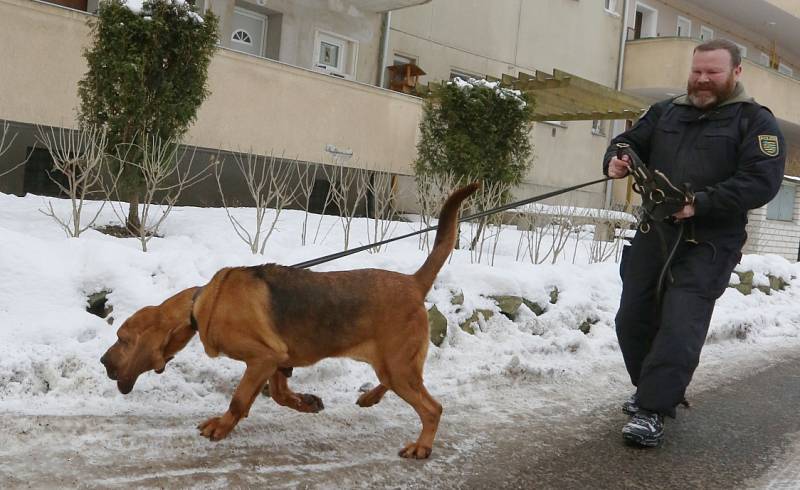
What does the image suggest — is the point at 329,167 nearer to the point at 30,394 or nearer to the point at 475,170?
the point at 475,170

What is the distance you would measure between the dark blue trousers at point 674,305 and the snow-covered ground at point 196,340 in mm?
939

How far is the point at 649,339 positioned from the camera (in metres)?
4.89

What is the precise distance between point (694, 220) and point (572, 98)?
1259cm

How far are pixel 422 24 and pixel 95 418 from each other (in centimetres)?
1514

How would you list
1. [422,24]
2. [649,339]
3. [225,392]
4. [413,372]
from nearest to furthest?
[413,372], [225,392], [649,339], [422,24]

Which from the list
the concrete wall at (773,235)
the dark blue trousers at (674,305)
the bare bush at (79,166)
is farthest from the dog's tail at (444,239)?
the concrete wall at (773,235)

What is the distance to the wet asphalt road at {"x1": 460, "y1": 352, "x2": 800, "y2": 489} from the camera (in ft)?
12.5

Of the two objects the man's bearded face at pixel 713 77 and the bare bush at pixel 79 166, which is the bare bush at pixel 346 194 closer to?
the bare bush at pixel 79 166

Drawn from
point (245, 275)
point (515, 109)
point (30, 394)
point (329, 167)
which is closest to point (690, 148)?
point (245, 275)

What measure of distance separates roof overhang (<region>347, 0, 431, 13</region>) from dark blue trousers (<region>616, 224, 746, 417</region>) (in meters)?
11.7

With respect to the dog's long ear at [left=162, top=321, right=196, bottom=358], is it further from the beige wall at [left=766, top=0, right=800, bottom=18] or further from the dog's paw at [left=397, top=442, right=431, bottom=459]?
the beige wall at [left=766, top=0, right=800, bottom=18]

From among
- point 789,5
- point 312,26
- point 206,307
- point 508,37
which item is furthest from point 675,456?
point 789,5

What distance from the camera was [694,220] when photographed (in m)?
4.60

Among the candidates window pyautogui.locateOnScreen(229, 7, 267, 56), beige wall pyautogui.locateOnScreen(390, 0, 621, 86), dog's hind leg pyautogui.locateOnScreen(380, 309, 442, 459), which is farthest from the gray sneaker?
beige wall pyautogui.locateOnScreen(390, 0, 621, 86)
